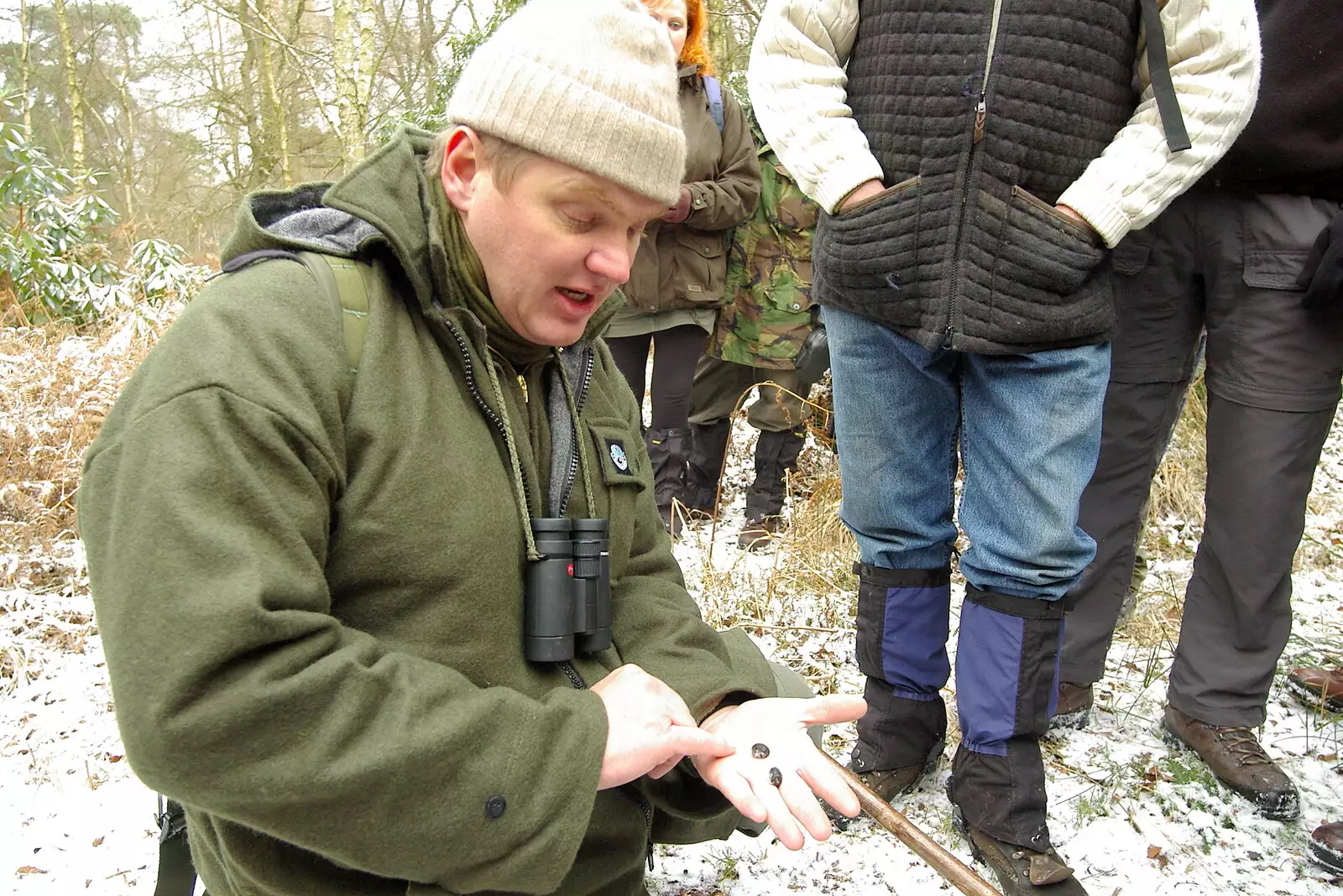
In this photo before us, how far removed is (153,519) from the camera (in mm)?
983

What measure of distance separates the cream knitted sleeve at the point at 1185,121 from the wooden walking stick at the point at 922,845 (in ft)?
4.86

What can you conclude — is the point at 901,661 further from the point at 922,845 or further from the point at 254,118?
the point at 254,118

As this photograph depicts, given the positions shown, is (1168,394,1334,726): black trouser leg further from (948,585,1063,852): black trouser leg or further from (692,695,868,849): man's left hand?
(692,695,868,849): man's left hand

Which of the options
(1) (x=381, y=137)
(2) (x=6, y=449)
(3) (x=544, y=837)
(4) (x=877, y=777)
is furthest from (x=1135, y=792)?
(1) (x=381, y=137)

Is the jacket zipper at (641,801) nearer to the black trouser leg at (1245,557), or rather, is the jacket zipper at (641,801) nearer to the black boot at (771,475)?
the black trouser leg at (1245,557)

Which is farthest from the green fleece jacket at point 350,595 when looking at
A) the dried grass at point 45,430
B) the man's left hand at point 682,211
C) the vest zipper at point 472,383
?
the dried grass at point 45,430

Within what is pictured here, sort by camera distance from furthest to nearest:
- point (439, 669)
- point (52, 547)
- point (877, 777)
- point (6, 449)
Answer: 1. point (6, 449)
2. point (52, 547)
3. point (877, 777)
4. point (439, 669)

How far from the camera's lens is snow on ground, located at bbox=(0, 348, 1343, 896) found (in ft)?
7.48

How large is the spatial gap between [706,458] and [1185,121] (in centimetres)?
305

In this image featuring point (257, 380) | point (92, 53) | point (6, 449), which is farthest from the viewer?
point (92, 53)

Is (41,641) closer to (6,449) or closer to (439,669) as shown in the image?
(6,449)

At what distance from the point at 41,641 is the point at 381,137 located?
22.9ft

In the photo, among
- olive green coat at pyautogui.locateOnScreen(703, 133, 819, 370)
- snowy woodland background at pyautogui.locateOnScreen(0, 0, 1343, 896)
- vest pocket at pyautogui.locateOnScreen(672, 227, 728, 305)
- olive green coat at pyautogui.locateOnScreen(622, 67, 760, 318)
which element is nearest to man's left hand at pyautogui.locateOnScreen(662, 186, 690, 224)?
olive green coat at pyautogui.locateOnScreen(622, 67, 760, 318)

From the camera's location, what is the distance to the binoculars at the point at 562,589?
138cm
